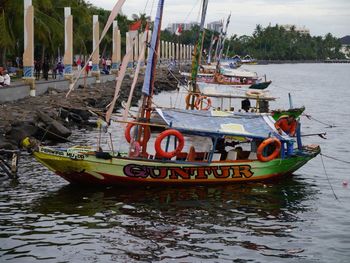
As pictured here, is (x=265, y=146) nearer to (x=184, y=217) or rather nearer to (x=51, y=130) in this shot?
(x=184, y=217)

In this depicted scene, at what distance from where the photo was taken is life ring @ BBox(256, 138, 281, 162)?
1006 inches

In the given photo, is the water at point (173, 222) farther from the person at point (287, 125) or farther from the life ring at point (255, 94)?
the life ring at point (255, 94)

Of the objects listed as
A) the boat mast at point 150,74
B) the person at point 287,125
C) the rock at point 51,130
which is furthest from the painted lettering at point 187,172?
the rock at point 51,130

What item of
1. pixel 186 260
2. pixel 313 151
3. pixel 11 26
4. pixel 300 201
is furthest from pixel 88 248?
pixel 11 26

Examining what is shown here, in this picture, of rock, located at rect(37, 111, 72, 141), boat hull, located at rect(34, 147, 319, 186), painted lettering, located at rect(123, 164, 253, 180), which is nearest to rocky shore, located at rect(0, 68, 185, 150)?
rock, located at rect(37, 111, 72, 141)

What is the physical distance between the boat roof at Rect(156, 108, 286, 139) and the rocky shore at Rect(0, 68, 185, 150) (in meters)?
3.07

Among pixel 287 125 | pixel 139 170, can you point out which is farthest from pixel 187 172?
pixel 287 125

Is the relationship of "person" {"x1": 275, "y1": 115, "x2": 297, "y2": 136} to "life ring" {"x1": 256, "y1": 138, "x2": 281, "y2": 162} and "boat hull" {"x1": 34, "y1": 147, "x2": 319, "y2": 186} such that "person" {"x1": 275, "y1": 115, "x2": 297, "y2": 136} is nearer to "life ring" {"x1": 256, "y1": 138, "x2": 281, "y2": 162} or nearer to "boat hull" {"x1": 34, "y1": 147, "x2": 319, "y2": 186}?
"life ring" {"x1": 256, "y1": 138, "x2": 281, "y2": 162}

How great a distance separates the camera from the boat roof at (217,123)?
25.0m

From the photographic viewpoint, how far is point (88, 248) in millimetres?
17984

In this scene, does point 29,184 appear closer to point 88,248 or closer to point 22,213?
point 22,213

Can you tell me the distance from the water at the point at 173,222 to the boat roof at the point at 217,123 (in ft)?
7.43

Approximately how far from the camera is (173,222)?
68.0ft

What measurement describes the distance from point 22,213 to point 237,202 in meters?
7.95
